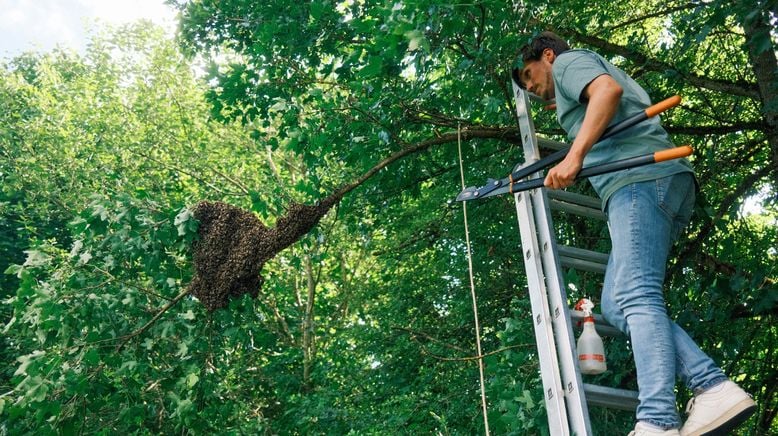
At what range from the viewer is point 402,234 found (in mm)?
11586

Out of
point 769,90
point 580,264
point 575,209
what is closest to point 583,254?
point 580,264

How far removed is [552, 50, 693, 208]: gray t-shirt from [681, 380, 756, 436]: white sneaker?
0.81 meters

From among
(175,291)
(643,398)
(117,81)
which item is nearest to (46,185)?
(117,81)

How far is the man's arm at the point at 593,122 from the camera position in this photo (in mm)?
2824

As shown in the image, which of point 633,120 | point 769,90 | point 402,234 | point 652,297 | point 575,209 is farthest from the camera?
point 402,234

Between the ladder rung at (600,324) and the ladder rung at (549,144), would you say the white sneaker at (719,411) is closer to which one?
the ladder rung at (600,324)

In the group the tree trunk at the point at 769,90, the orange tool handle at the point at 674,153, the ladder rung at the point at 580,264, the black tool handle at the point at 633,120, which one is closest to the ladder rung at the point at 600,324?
the ladder rung at the point at 580,264

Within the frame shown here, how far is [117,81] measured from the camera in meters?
16.4

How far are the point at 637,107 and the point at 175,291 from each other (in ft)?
12.8

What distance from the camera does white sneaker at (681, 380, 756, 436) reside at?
2574 mm

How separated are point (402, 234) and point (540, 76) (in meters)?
8.16

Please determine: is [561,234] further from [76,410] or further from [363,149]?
[76,410]

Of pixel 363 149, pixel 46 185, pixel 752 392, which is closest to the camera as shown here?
pixel 363 149

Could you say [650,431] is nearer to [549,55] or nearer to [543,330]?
[543,330]
